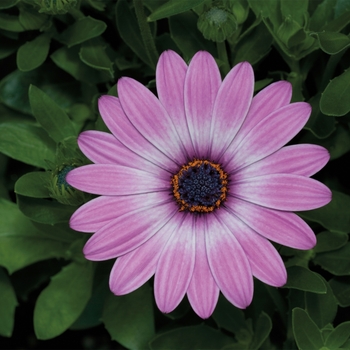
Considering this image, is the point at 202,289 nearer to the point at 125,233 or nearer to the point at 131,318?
the point at 125,233

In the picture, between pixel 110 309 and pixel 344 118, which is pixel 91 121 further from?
pixel 344 118

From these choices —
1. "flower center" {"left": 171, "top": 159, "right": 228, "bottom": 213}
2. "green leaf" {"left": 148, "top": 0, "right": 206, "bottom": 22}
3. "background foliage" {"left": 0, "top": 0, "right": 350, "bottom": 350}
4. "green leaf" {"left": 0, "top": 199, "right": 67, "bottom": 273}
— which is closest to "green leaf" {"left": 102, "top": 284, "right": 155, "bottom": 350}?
"background foliage" {"left": 0, "top": 0, "right": 350, "bottom": 350}

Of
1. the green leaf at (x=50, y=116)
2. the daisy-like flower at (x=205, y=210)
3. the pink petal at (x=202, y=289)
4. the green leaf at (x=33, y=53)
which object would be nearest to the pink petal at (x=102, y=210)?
the daisy-like flower at (x=205, y=210)

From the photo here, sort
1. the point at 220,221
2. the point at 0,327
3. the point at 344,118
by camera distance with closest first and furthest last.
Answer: the point at 220,221 → the point at 344,118 → the point at 0,327

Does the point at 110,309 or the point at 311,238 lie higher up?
the point at 311,238

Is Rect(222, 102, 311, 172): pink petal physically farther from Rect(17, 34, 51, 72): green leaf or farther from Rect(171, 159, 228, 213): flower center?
Rect(17, 34, 51, 72): green leaf

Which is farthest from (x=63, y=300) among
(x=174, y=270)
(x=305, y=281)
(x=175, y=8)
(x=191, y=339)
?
(x=175, y=8)

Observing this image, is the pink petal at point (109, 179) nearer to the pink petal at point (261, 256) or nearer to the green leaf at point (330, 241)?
the pink petal at point (261, 256)

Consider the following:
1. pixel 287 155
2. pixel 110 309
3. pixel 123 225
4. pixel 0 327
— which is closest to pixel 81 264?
pixel 110 309
